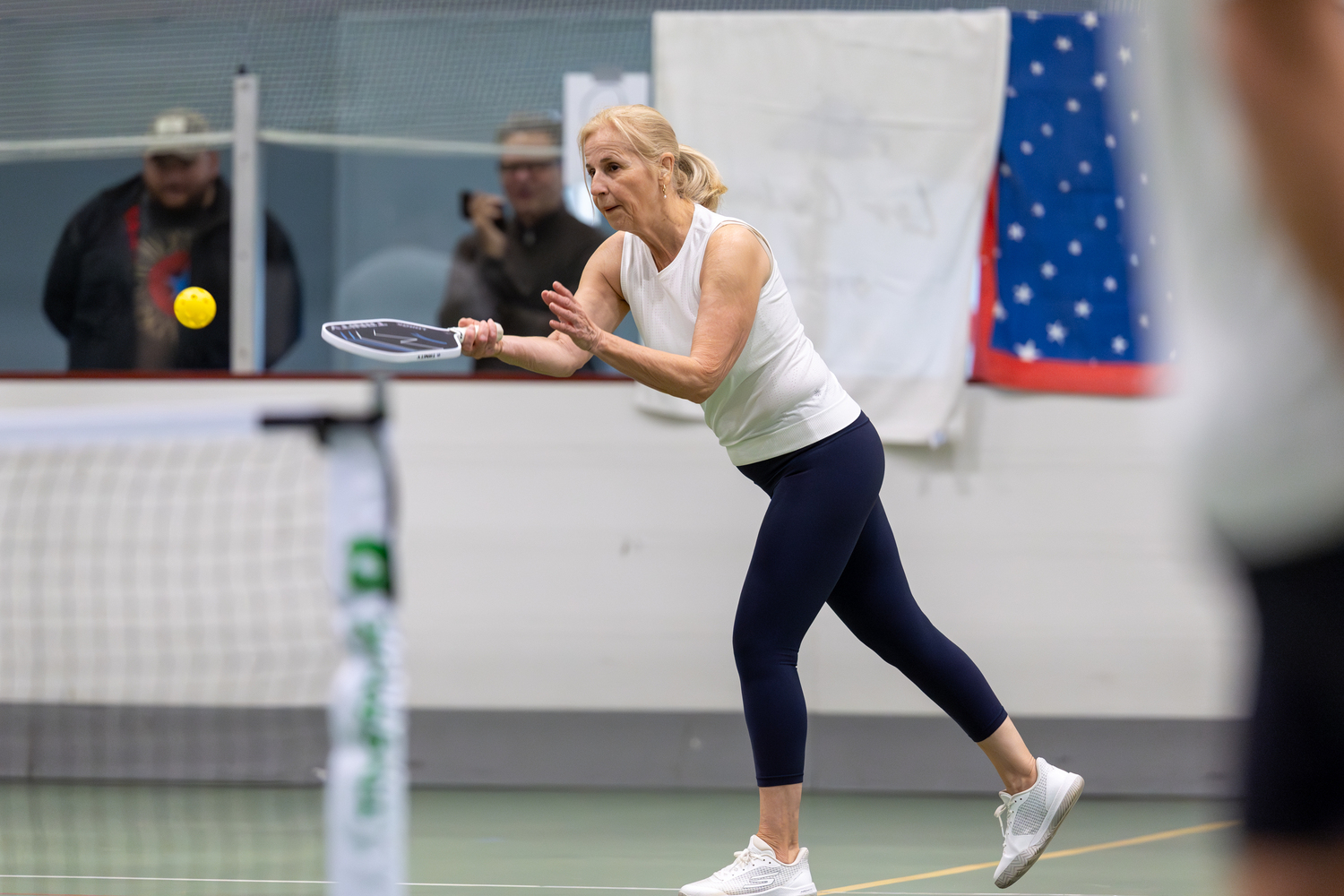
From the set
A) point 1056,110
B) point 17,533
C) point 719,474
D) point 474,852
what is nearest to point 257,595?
point 17,533

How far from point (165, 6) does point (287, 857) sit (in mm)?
3045

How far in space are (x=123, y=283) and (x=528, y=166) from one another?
150cm

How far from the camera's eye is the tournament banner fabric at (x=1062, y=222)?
4922mm

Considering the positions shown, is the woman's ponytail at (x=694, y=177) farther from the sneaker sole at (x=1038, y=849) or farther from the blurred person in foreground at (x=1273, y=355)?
the blurred person in foreground at (x=1273, y=355)

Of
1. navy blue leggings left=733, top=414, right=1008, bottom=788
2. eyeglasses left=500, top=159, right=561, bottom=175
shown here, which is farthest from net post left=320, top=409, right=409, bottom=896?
eyeglasses left=500, top=159, right=561, bottom=175

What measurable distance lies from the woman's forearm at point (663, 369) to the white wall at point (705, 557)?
199 centimetres

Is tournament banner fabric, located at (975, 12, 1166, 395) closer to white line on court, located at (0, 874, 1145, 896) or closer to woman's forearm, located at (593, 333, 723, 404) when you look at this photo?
white line on court, located at (0, 874, 1145, 896)

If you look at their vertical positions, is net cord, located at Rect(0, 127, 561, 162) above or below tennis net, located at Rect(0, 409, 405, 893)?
above

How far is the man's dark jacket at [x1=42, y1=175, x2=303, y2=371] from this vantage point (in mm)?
5102

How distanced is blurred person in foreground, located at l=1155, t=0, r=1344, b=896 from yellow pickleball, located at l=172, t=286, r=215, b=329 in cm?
450

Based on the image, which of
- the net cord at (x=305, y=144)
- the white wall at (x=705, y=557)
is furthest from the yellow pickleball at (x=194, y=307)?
the net cord at (x=305, y=144)

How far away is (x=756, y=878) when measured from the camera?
117 inches

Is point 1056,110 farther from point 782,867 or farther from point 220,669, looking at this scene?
point 220,669

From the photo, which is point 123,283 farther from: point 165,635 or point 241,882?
point 241,882
